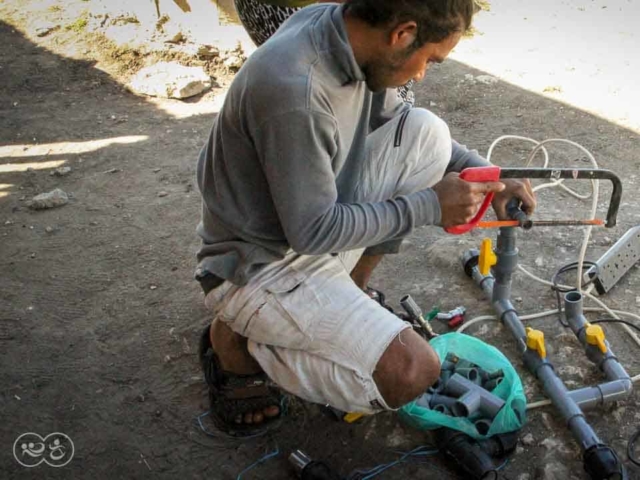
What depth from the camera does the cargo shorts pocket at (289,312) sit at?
2.13 meters

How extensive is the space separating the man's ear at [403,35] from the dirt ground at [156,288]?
1.34 m

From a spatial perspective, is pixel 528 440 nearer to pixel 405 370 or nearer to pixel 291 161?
pixel 405 370

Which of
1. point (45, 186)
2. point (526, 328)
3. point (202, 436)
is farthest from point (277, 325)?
point (45, 186)

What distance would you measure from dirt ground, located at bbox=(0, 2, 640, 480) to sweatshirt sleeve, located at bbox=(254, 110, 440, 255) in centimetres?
80

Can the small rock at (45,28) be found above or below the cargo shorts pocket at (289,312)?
below

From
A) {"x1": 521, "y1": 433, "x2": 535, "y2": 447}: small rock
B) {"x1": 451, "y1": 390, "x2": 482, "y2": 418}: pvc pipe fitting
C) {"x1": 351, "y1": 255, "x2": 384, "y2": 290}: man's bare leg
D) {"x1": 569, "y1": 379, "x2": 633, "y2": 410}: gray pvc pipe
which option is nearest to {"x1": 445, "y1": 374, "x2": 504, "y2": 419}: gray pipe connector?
{"x1": 451, "y1": 390, "x2": 482, "y2": 418}: pvc pipe fitting

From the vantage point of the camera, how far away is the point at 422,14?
1.83m

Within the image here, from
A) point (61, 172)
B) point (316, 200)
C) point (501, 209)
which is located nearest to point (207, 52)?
point (61, 172)

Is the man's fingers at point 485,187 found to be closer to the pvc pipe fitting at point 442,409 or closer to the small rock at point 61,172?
the pvc pipe fitting at point 442,409

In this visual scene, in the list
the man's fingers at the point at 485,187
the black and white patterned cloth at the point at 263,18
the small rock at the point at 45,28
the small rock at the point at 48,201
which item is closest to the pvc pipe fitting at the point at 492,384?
the man's fingers at the point at 485,187

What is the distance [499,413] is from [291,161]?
44.6 inches

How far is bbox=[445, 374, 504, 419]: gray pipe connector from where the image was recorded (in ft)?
7.59

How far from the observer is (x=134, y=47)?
5953 millimetres

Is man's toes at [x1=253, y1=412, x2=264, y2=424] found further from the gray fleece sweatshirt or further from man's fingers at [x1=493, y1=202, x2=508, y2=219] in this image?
man's fingers at [x1=493, y1=202, x2=508, y2=219]
